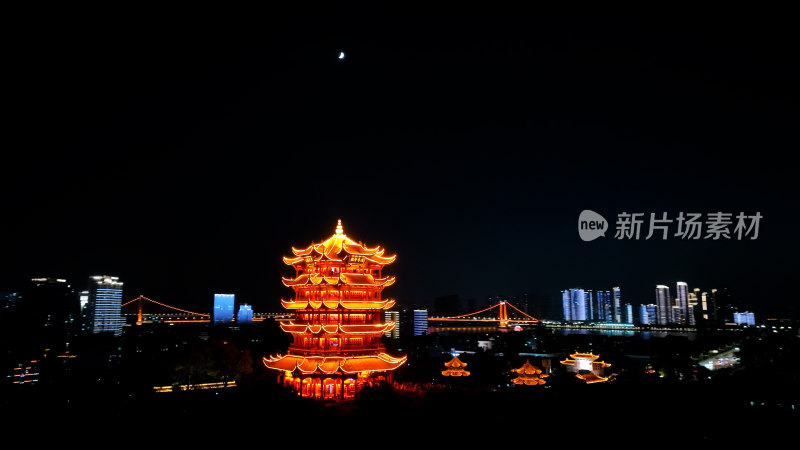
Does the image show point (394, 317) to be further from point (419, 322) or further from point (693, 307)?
point (693, 307)

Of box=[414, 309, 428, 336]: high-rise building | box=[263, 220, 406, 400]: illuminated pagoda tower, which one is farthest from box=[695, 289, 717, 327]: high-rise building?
box=[263, 220, 406, 400]: illuminated pagoda tower

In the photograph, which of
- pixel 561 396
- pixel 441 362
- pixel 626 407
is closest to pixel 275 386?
pixel 561 396

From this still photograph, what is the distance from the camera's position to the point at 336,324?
76.0 feet

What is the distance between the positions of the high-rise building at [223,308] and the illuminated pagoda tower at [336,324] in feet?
260

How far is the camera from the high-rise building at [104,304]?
81.4 m

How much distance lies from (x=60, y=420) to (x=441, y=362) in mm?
31222

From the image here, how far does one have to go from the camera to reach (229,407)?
13422mm

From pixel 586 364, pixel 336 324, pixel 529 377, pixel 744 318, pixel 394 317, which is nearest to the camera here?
pixel 336 324

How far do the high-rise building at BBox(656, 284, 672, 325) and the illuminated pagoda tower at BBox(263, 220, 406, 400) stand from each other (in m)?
126

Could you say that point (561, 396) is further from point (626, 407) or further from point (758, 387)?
point (758, 387)

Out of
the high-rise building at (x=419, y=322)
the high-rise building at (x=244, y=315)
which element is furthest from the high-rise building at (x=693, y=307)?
the high-rise building at (x=244, y=315)

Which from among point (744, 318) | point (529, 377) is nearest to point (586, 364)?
point (529, 377)

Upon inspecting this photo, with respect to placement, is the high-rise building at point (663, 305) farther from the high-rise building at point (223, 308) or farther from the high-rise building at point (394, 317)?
the high-rise building at point (223, 308)

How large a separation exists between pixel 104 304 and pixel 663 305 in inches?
5086
